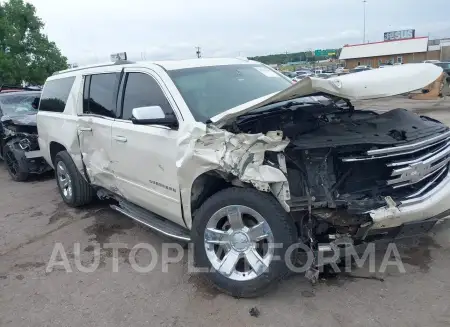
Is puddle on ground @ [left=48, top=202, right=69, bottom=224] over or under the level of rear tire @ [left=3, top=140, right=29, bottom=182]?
under

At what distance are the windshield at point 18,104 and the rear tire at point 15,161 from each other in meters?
0.91

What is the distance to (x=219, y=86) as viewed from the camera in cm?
408

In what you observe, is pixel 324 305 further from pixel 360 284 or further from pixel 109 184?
pixel 109 184

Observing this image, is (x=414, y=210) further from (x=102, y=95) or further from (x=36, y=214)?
(x=36, y=214)

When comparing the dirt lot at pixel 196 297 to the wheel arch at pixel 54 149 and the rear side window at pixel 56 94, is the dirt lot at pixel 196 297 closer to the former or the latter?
the wheel arch at pixel 54 149

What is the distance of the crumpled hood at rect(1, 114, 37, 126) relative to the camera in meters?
7.68

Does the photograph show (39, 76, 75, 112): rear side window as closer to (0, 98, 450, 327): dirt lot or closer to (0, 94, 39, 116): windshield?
(0, 98, 450, 327): dirt lot

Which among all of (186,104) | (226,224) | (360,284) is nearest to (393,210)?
(360,284)

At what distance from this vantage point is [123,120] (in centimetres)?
430

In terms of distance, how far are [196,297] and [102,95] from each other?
2579 mm

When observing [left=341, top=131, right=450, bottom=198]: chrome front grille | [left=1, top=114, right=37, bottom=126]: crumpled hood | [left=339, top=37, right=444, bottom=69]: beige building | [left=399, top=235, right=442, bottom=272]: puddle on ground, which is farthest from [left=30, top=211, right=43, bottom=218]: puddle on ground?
[left=339, top=37, right=444, bottom=69]: beige building

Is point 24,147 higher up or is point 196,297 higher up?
point 24,147

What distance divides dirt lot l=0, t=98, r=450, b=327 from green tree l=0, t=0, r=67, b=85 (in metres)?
19.3

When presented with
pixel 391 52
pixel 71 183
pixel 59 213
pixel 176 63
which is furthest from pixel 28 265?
pixel 391 52
